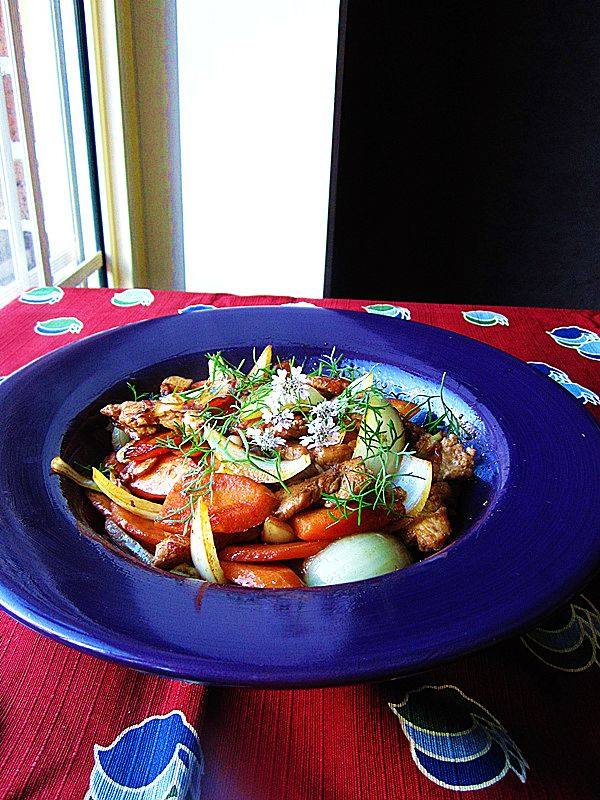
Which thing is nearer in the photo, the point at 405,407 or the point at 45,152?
the point at 405,407

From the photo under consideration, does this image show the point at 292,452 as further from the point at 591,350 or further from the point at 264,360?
the point at 591,350

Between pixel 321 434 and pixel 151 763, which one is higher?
pixel 321 434

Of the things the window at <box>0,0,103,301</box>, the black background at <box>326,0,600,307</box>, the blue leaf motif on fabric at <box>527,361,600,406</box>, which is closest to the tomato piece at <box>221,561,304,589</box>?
the blue leaf motif on fabric at <box>527,361,600,406</box>

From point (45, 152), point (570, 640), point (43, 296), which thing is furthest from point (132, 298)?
point (45, 152)

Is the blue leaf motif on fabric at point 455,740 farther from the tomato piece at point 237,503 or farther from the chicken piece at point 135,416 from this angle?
the chicken piece at point 135,416

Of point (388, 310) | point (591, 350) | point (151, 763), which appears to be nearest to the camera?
point (151, 763)

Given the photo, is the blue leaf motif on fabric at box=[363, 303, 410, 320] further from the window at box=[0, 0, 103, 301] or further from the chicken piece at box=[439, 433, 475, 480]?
the window at box=[0, 0, 103, 301]

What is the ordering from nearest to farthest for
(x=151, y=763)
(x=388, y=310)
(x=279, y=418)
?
1. (x=151, y=763)
2. (x=279, y=418)
3. (x=388, y=310)
